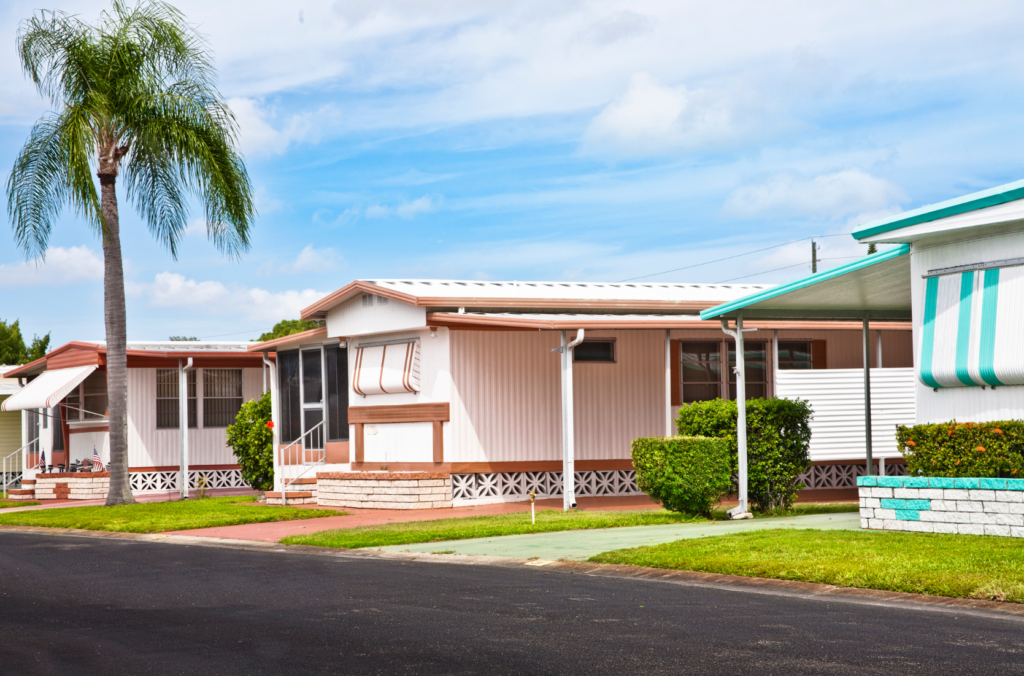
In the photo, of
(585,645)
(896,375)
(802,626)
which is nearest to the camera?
(585,645)

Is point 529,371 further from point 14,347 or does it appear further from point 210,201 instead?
point 14,347

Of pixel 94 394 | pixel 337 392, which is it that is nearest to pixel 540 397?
pixel 337 392

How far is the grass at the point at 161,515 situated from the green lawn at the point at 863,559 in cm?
868

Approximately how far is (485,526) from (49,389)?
595 inches

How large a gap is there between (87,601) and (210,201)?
42.8 feet

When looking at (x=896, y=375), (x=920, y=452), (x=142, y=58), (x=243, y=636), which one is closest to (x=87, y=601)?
(x=243, y=636)

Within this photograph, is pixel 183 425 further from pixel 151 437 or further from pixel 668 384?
pixel 668 384

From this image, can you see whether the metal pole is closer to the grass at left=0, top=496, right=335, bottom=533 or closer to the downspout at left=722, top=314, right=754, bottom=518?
the downspout at left=722, top=314, right=754, bottom=518

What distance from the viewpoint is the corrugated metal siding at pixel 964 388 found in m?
12.3

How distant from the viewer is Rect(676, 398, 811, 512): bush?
15898 millimetres

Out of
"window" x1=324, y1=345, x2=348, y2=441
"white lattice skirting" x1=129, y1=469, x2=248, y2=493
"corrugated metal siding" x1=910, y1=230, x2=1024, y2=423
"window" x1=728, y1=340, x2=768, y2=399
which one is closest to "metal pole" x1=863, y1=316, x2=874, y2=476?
"corrugated metal siding" x1=910, y1=230, x2=1024, y2=423

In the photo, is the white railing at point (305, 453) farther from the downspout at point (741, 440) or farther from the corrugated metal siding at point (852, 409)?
the corrugated metal siding at point (852, 409)

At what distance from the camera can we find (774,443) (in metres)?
15.9

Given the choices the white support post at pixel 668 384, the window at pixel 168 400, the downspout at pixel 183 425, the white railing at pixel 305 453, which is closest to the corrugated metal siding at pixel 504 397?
the white support post at pixel 668 384
